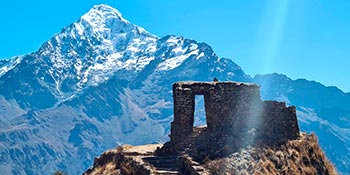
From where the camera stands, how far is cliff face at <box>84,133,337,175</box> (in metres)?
37.8

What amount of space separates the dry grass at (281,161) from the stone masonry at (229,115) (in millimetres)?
1267

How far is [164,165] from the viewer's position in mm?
39875

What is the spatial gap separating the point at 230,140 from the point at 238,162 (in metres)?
3.39

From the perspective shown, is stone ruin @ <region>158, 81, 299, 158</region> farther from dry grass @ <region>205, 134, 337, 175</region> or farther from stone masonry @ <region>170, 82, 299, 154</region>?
dry grass @ <region>205, 134, 337, 175</region>

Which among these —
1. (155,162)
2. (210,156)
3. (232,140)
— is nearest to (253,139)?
(232,140)

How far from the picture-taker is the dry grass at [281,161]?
37.6 m

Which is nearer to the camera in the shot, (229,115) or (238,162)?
(238,162)

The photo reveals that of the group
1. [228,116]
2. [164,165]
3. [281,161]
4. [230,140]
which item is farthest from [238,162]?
[228,116]

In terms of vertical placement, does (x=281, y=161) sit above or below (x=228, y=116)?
below

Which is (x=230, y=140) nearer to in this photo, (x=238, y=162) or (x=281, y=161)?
(x=238, y=162)

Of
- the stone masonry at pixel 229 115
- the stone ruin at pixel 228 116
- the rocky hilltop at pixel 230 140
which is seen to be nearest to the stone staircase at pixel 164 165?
the rocky hilltop at pixel 230 140

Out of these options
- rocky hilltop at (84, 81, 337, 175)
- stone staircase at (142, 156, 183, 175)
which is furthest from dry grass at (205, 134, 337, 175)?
stone staircase at (142, 156, 183, 175)

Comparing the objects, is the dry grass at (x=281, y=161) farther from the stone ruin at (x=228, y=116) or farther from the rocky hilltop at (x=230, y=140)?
the stone ruin at (x=228, y=116)

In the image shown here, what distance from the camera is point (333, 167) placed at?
47156mm
